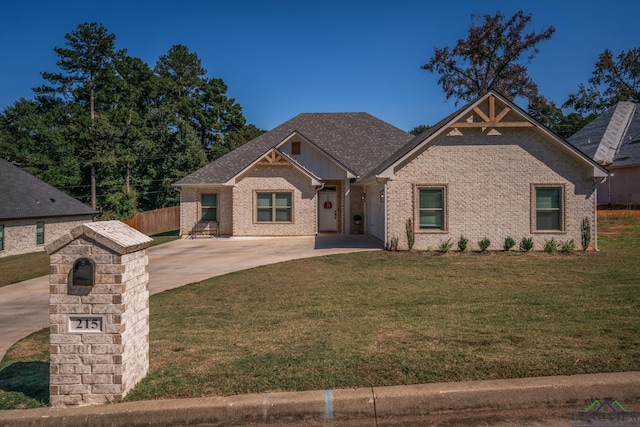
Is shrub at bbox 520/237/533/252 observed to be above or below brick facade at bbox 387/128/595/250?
below

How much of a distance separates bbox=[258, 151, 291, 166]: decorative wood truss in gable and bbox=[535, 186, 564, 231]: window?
446 inches

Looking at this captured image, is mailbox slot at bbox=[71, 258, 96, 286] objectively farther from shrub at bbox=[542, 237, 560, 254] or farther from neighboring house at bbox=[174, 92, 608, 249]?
shrub at bbox=[542, 237, 560, 254]

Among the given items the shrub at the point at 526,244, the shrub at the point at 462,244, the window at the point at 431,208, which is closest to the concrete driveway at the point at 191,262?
the window at the point at 431,208

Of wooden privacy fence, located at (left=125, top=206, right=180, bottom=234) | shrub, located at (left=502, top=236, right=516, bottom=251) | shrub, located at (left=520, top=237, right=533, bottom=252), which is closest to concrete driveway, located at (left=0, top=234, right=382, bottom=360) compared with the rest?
shrub, located at (left=502, top=236, right=516, bottom=251)

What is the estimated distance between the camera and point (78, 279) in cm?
448

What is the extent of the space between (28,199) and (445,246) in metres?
23.4

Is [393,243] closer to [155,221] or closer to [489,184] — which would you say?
[489,184]

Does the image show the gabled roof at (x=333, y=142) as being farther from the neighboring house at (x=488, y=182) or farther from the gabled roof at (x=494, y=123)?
the gabled roof at (x=494, y=123)

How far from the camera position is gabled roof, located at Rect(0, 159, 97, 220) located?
78.2 ft

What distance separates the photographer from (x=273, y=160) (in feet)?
72.0

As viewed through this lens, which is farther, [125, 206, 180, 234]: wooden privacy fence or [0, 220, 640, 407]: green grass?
[125, 206, 180, 234]: wooden privacy fence

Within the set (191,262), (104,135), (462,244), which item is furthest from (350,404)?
(104,135)

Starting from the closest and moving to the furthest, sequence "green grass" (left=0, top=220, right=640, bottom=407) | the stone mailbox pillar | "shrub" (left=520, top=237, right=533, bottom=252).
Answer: the stone mailbox pillar, "green grass" (left=0, top=220, right=640, bottom=407), "shrub" (left=520, top=237, right=533, bottom=252)

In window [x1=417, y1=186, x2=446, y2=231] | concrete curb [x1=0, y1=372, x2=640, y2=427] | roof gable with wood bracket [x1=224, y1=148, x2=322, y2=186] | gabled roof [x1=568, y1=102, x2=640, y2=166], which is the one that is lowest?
concrete curb [x1=0, y1=372, x2=640, y2=427]
